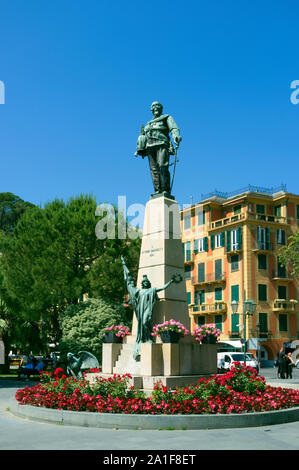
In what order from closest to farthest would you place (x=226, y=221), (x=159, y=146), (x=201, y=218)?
(x=159, y=146), (x=226, y=221), (x=201, y=218)

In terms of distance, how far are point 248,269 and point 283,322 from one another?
6.25 m

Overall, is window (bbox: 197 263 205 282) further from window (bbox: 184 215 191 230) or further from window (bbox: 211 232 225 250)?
window (bbox: 184 215 191 230)

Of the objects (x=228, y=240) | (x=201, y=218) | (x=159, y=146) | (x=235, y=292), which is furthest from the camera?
(x=201, y=218)

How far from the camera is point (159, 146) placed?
15875 mm

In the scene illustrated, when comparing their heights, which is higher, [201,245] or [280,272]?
[201,245]

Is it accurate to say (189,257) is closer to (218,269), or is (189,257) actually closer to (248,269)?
(218,269)

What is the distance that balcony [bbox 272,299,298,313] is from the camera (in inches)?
1901

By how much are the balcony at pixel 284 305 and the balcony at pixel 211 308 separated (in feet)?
15.4

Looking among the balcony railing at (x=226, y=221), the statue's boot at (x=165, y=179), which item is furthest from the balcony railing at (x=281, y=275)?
the statue's boot at (x=165, y=179)

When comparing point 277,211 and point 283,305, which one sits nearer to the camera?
point 283,305

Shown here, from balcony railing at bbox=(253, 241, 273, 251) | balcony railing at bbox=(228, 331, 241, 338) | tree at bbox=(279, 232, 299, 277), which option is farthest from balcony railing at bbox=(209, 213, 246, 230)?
tree at bbox=(279, 232, 299, 277)

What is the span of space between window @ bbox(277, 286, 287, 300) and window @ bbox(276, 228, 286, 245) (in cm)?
431

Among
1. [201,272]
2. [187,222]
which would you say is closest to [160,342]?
[201,272]

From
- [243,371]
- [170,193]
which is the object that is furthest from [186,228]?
[243,371]
